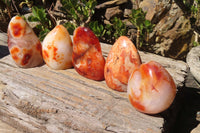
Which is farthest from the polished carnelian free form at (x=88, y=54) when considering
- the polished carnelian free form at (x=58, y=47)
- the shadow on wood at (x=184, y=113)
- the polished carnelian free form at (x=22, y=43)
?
the shadow on wood at (x=184, y=113)

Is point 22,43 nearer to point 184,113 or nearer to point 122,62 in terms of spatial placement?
point 122,62

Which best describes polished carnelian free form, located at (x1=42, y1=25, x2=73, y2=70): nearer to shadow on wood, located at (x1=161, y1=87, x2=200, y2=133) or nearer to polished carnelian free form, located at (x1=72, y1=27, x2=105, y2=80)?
polished carnelian free form, located at (x1=72, y1=27, x2=105, y2=80)

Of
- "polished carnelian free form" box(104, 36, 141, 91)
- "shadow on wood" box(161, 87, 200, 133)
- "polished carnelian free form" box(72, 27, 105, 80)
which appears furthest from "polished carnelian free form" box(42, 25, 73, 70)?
"shadow on wood" box(161, 87, 200, 133)

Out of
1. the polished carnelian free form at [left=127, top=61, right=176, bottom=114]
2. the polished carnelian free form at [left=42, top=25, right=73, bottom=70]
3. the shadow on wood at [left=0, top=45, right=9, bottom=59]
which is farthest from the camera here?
the shadow on wood at [left=0, top=45, right=9, bottom=59]

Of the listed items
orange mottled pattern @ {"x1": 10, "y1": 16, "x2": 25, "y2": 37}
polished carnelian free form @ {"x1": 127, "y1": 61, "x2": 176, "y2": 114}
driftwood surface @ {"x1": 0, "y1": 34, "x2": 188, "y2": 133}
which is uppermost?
orange mottled pattern @ {"x1": 10, "y1": 16, "x2": 25, "y2": 37}

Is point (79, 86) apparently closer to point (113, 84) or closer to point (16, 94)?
point (113, 84)

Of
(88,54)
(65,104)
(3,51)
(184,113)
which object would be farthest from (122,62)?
(3,51)

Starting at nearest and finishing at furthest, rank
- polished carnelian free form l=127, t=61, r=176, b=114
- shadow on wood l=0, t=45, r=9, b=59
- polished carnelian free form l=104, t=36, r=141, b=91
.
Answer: polished carnelian free form l=127, t=61, r=176, b=114 → polished carnelian free form l=104, t=36, r=141, b=91 → shadow on wood l=0, t=45, r=9, b=59
